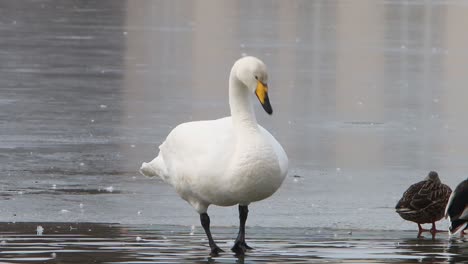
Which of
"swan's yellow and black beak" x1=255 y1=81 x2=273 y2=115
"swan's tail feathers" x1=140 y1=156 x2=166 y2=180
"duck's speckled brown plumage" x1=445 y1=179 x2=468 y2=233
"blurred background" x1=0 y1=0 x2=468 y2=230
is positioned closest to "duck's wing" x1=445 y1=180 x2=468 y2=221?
"duck's speckled brown plumage" x1=445 y1=179 x2=468 y2=233

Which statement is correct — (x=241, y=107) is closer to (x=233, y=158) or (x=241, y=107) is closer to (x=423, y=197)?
(x=233, y=158)

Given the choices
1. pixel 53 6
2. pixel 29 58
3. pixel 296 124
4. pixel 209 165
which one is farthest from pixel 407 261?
pixel 53 6

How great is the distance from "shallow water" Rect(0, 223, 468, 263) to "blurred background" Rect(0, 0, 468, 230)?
1.47 feet

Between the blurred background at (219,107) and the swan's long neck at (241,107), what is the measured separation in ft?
4.42

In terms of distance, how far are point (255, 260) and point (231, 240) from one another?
0.95 meters

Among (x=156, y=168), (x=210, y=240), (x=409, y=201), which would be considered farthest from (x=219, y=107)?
(x=210, y=240)

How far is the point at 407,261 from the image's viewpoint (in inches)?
313

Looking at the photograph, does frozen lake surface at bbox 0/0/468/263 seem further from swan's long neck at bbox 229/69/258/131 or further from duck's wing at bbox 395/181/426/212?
swan's long neck at bbox 229/69/258/131

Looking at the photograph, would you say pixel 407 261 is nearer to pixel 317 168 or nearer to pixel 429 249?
pixel 429 249

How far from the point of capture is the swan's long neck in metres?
8.52

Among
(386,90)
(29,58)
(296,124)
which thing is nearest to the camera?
(296,124)

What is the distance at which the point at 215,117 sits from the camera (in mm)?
15656

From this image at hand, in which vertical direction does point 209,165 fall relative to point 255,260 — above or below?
above

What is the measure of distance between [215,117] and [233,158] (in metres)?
7.36
